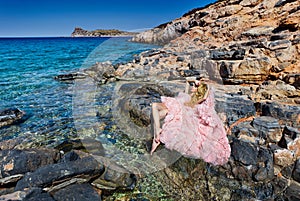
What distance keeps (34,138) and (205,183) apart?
4625 mm

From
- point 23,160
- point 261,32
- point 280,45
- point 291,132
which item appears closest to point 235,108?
point 291,132

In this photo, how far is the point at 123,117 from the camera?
6855 millimetres

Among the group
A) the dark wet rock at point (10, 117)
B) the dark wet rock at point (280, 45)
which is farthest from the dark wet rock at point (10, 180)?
the dark wet rock at point (280, 45)

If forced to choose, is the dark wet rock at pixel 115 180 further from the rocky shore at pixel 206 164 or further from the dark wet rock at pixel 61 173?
the dark wet rock at pixel 61 173

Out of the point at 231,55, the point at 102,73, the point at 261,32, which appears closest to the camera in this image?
the point at 231,55

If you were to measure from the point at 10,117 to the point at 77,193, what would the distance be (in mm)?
5118

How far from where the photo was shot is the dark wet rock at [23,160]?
407cm

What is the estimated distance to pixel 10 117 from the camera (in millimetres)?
7203

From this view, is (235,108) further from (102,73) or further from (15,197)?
(102,73)

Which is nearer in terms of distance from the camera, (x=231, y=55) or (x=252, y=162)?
(x=252, y=162)

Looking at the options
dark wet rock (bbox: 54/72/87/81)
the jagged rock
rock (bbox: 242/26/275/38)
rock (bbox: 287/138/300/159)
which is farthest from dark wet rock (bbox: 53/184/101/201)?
rock (bbox: 242/26/275/38)

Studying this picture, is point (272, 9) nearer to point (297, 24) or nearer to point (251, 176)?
point (297, 24)

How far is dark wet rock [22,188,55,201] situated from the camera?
10.5 ft

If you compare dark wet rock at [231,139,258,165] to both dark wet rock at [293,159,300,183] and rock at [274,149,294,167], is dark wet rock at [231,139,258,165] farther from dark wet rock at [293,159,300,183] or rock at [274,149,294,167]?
dark wet rock at [293,159,300,183]
